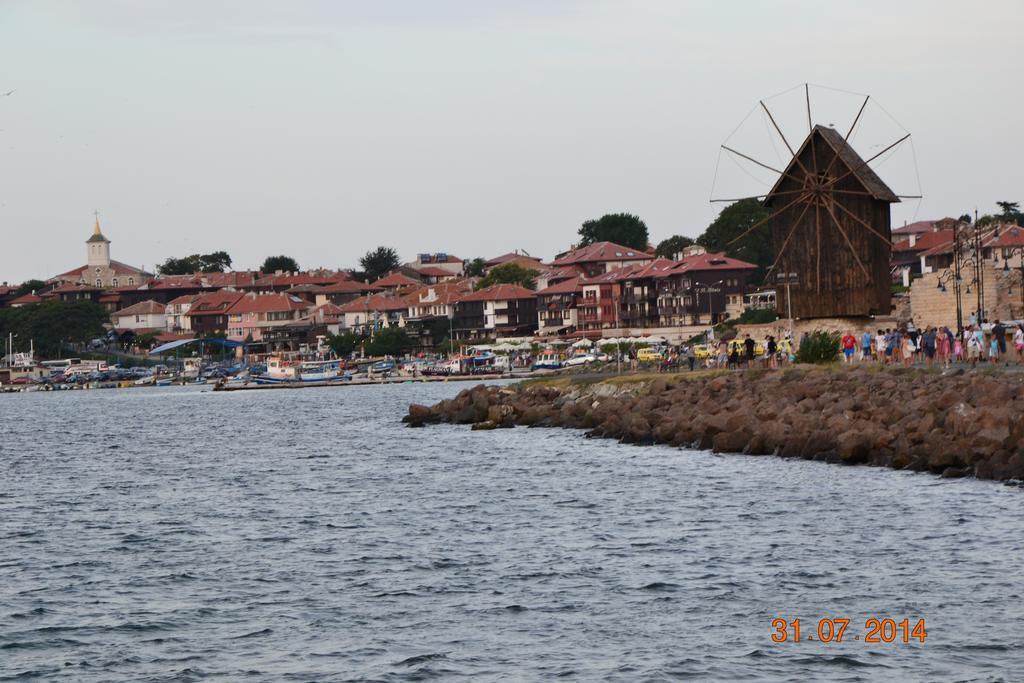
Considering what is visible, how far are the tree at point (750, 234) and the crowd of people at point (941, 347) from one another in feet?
289

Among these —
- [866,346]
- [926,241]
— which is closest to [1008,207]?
[926,241]

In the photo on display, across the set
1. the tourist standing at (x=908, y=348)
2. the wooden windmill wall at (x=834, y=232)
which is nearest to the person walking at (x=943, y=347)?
the tourist standing at (x=908, y=348)

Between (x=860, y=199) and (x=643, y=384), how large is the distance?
13.7m

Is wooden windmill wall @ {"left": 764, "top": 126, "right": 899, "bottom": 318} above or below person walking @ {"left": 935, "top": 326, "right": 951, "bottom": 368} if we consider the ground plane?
above

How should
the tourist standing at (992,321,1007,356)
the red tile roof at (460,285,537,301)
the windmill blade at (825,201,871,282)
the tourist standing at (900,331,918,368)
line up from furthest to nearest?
the red tile roof at (460,285,537,301) → the windmill blade at (825,201,871,282) → the tourist standing at (900,331,918,368) → the tourist standing at (992,321,1007,356)

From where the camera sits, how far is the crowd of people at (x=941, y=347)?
42.6m

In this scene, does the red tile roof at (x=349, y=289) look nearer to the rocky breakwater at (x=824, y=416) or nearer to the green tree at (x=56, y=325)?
the green tree at (x=56, y=325)

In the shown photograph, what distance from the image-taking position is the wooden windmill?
59.1 meters

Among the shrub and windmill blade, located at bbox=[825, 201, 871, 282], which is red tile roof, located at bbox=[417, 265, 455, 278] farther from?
the shrub

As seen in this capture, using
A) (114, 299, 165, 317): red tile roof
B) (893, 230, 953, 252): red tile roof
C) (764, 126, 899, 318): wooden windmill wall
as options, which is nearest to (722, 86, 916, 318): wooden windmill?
(764, 126, 899, 318): wooden windmill wall

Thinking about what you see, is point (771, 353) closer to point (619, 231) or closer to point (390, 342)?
point (390, 342)

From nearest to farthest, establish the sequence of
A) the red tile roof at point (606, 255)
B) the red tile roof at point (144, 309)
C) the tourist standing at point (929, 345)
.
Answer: the tourist standing at point (929, 345)
the red tile roof at point (606, 255)
the red tile roof at point (144, 309)

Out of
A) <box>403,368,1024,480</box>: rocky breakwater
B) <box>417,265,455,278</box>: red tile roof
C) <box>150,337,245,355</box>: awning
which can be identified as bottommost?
<box>403,368,1024,480</box>: rocky breakwater

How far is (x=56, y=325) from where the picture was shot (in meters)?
173
